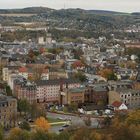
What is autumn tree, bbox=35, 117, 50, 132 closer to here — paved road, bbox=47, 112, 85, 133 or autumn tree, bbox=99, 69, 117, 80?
paved road, bbox=47, 112, 85, 133

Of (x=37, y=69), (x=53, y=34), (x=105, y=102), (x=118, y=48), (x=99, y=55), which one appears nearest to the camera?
(x=105, y=102)

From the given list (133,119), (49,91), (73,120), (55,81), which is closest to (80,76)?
(55,81)

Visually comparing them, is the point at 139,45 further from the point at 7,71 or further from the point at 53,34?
the point at 7,71

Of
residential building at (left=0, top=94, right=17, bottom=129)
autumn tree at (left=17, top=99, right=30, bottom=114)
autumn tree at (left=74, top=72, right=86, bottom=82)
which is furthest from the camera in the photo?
autumn tree at (left=74, top=72, right=86, bottom=82)

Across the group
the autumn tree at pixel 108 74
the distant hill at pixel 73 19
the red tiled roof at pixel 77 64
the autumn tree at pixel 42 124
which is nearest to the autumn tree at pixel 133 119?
the autumn tree at pixel 42 124

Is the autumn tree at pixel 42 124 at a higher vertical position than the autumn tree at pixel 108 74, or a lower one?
higher

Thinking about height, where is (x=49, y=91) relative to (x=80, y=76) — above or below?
above

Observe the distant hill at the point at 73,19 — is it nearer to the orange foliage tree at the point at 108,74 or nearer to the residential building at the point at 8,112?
the orange foliage tree at the point at 108,74

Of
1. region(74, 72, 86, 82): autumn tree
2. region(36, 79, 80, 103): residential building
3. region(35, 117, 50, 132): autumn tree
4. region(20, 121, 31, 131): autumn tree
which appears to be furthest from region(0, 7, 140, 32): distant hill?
region(20, 121, 31, 131): autumn tree

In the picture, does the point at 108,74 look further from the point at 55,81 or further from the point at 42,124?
the point at 42,124

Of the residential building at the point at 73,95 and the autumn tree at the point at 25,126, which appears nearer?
the autumn tree at the point at 25,126

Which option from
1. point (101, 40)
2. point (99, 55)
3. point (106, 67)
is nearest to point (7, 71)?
point (106, 67)
